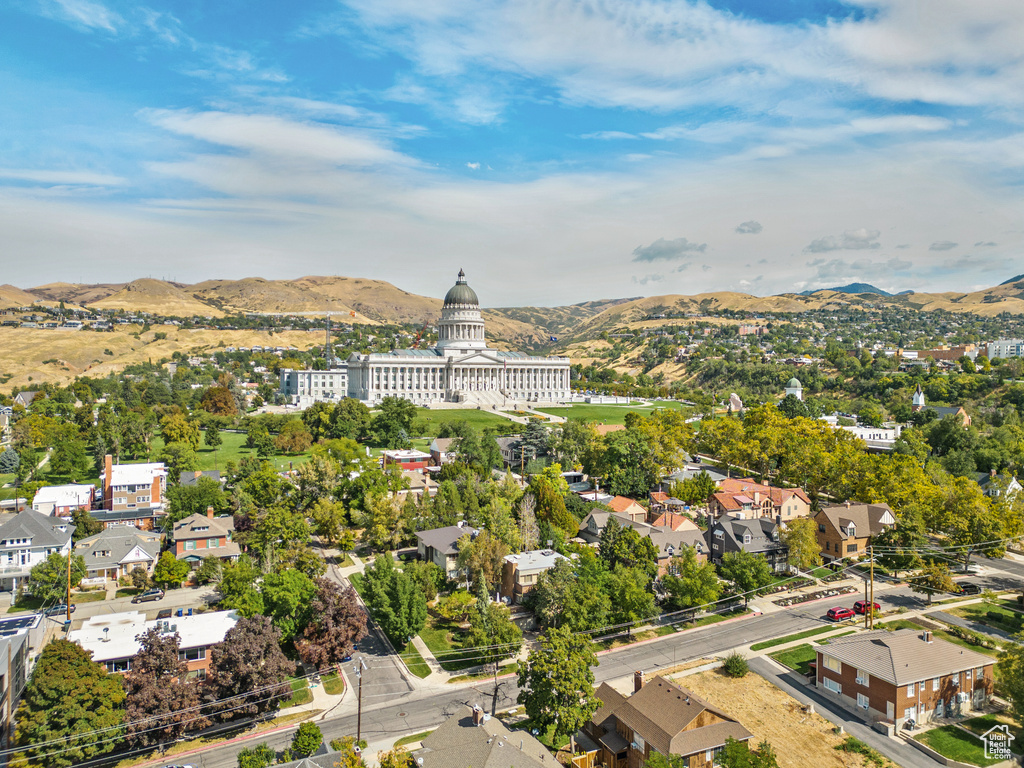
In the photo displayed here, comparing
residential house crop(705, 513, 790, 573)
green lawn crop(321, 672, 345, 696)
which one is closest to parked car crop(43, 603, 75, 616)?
green lawn crop(321, 672, 345, 696)

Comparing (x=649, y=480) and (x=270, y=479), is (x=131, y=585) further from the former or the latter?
(x=649, y=480)

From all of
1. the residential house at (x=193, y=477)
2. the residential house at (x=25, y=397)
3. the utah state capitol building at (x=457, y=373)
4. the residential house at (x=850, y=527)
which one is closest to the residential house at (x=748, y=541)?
the residential house at (x=850, y=527)

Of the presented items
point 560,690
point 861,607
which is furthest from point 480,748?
point 861,607

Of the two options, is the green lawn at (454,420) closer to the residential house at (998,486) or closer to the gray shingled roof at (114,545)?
the gray shingled roof at (114,545)

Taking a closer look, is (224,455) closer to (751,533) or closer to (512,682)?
(512,682)

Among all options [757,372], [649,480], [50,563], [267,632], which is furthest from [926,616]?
[757,372]

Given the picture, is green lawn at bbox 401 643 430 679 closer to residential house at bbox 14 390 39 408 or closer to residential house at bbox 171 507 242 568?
residential house at bbox 171 507 242 568
